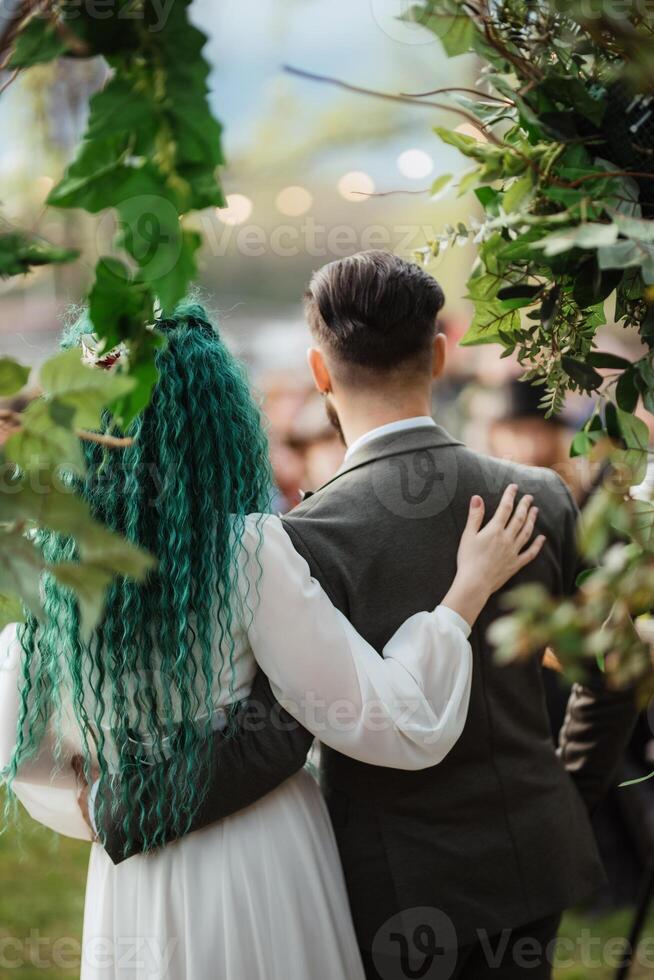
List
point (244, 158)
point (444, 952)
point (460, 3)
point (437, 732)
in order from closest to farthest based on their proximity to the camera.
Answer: point (460, 3)
point (437, 732)
point (444, 952)
point (244, 158)

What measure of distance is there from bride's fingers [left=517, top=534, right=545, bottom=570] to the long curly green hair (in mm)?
466

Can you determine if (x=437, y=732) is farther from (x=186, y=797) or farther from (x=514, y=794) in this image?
(x=186, y=797)

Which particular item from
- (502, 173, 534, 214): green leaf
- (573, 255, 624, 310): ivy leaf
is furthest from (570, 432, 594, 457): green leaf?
(502, 173, 534, 214): green leaf

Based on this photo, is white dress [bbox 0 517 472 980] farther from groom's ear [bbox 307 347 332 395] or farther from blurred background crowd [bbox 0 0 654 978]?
blurred background crowd [bbox 0 0 654 978]

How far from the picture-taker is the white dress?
4.52 feet

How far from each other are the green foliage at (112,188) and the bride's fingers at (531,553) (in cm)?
95

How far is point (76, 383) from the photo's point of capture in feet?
2.37

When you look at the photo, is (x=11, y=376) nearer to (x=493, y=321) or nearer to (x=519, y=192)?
(x=519, y=192)

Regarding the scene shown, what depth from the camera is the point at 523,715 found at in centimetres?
161

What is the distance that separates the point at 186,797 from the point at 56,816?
0.26 metres

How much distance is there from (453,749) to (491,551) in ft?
1.09

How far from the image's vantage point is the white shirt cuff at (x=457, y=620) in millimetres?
1451

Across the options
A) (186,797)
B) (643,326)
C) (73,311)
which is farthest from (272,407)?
(643,326)
